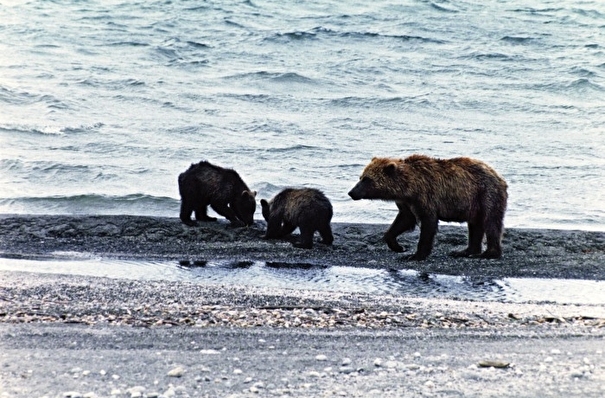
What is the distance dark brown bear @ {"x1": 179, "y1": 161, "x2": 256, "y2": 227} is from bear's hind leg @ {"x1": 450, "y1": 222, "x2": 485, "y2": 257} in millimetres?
2752

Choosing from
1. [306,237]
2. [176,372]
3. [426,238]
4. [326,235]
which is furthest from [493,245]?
[176,372]

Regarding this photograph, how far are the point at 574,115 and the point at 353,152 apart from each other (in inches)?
270

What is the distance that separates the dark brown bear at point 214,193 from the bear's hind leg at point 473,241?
2.75m

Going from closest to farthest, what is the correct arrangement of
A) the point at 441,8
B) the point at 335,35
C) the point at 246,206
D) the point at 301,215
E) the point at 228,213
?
the point at 301,215, the point at 246,206, the point at 228,213, the point at 335,35, the point at 441,8

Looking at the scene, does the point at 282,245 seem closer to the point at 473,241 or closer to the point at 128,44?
the point at 473,241

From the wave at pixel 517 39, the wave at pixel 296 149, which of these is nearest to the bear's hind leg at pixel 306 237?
the wave at pixel 296 149

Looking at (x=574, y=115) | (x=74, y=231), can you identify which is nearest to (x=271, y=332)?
(x=74, y=231)

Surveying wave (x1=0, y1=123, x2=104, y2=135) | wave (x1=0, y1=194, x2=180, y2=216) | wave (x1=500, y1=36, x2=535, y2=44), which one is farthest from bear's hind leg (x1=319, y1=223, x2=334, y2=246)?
wave (x1=500, y1=36, x2=535, y2=44)

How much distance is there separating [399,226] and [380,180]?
642 mm

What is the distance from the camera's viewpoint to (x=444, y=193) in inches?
412

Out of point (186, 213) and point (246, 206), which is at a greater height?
point (246, 206)

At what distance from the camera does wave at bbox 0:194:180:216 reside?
563 inches

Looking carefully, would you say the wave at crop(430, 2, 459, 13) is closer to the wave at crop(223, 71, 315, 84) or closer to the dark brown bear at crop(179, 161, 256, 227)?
the wave at crop(223, 71, 315, 84)

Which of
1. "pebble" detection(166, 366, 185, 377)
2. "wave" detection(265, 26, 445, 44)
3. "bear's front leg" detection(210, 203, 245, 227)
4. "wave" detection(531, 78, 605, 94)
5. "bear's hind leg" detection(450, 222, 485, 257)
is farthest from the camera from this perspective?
"wave" detection(265, 26, 445, 44)
